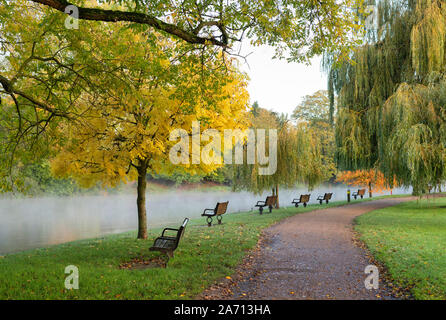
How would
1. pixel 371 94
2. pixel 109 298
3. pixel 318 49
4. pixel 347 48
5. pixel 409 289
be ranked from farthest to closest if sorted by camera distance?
pixel 371 94 < pixel 318 49 < pixel 347 48 < pixel 409 289 < pixel 109 298

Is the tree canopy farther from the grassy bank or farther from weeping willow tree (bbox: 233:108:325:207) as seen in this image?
weeping willow tree (bbox: 233:108:325:207)

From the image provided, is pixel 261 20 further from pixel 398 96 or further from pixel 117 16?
pixel 398 96

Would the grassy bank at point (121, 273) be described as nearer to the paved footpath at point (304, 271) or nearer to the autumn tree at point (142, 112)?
the paved footpath at point (304, 271)

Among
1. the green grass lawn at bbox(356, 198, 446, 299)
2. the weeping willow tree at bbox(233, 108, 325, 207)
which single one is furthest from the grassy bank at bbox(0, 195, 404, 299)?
the weeping willow tree at bbox(233, 108, 325, 207)

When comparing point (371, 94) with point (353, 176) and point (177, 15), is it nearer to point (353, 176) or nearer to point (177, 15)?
point (177, 15)

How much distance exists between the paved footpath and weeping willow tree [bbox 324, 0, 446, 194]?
10.3ft

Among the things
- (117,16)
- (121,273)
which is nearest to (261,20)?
(117,16)

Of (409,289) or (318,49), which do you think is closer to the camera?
(409,289)

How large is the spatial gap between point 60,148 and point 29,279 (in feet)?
12.6

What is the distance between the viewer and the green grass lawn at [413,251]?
4852 millimetres

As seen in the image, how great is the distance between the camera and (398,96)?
948 cm

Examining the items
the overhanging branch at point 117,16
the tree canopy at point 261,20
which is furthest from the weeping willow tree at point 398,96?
the overhanging branch at point 117,16
